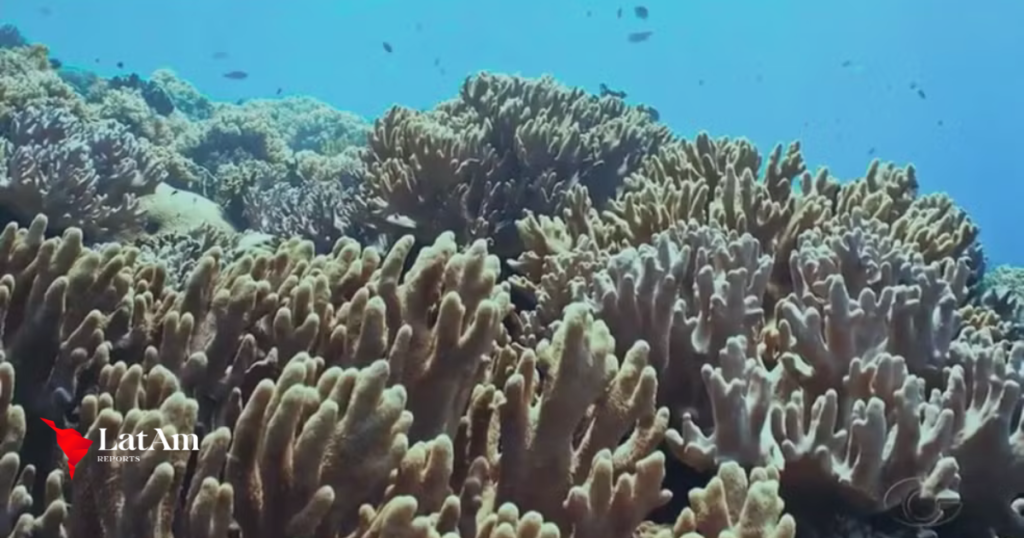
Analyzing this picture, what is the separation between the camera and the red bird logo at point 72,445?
2070 mm

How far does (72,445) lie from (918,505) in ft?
9.07

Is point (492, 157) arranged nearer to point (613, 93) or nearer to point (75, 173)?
point (75, 173)

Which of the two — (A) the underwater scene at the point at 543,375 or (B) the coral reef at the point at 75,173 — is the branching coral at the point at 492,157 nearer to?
(A) the underwater scene at the point at 543,375

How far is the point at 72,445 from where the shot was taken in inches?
87.9

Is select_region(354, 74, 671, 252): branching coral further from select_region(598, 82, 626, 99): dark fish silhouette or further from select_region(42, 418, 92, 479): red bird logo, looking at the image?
select_region(42, 418, 92, 479): red bird logo

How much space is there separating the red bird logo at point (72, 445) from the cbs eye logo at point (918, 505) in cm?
257

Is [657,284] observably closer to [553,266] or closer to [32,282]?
[553,266]

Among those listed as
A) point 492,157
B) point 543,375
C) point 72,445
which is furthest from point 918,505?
point 492,157

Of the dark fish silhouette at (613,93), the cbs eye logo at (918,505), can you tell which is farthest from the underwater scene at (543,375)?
the dark fish silhouette at (613,93)

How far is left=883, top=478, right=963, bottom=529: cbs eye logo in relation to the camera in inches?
109

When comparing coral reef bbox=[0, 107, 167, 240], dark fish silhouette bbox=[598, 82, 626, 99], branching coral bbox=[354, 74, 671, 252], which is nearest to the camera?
coral reef bbox=[0, 107, 167, 240]

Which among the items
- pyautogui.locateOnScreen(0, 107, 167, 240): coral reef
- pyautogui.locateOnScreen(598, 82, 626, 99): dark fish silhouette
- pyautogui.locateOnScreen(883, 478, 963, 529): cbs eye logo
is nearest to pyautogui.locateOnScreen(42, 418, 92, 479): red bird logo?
pyautogui.locateOnScreen(883, 478, 963, 529): cbs eye logo

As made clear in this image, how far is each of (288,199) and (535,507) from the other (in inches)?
271

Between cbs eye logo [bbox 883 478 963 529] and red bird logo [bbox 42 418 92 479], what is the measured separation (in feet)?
8.42
